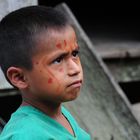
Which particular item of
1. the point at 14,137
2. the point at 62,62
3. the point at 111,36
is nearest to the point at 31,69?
the point at 62,62

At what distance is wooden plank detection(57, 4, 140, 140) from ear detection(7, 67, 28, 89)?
4.78ft

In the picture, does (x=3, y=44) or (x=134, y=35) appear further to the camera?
(x=134, y=35)

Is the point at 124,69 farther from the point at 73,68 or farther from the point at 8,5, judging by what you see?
the point at 73,68

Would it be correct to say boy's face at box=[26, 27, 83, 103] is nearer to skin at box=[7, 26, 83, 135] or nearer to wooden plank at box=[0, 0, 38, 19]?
skin at box=[7, 26, 83, 135]

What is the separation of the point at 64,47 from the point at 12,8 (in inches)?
38.6

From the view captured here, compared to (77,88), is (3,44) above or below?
above

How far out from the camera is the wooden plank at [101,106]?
397 cm

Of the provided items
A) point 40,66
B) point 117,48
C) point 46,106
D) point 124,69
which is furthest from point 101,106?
point 40,66

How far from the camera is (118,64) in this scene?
15.9 ft

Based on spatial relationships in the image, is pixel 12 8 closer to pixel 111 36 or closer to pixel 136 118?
pixel 136 118

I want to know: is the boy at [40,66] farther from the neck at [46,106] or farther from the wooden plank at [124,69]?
the wooden plank at [124,69]

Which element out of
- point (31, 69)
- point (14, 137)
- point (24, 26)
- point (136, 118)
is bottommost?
point (136, 118)

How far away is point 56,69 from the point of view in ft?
8.09

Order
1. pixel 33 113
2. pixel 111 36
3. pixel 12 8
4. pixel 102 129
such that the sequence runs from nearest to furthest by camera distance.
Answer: pixel 33 113 → pixel 12 8 → pixel 102 129 → pixel 111 36
